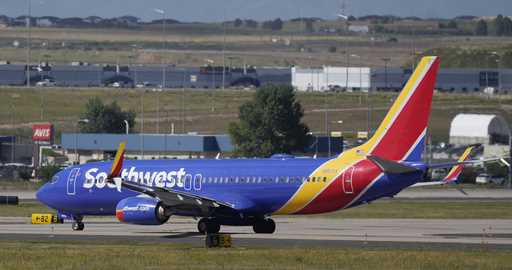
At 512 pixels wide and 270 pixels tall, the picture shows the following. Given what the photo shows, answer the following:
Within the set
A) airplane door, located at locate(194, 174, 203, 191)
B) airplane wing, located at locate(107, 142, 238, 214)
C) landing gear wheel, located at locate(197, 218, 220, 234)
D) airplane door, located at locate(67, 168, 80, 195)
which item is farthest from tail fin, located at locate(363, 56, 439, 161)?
airplane door, located at locate(67, 168, 80, 195)

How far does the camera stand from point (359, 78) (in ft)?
656

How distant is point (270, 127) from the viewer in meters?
125

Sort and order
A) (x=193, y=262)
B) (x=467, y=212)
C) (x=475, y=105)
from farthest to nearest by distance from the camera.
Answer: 1. (x=475, y=105)
2. (x=467, y=212)
3. (x=193, y=262)

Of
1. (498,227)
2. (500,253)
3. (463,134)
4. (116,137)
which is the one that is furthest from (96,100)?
(500,253)

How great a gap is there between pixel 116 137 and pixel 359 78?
277 ft

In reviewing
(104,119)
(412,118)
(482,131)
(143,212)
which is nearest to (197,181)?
(143,212)

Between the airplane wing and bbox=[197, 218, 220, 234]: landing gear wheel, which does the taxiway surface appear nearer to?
bbox=[197, 218, 220, 234]: landing gear wheel

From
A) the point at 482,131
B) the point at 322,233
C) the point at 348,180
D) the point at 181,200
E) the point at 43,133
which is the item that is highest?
the point at 348,180

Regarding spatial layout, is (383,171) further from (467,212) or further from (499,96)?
(499,96)

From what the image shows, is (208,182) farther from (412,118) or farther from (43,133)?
(43,133)

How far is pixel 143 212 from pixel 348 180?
880cm

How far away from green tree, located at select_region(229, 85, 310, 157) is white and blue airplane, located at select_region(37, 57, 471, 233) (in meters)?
60.4

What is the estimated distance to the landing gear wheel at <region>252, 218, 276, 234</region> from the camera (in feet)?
183

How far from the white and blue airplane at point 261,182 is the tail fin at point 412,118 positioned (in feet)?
0.13
